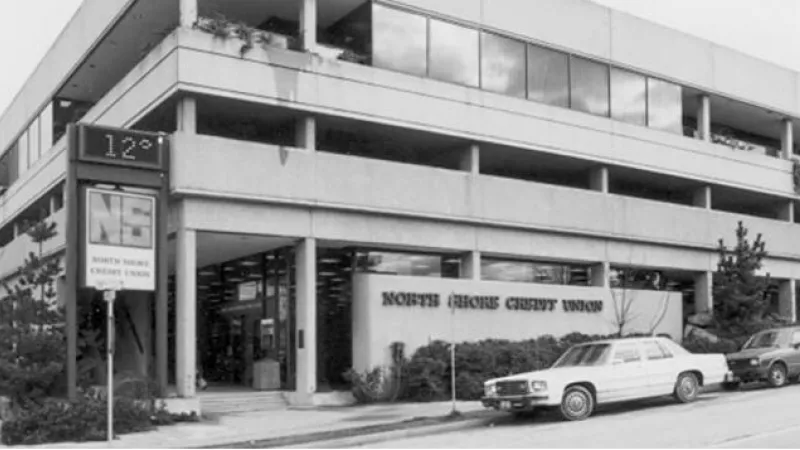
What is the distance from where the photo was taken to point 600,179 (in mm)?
31703

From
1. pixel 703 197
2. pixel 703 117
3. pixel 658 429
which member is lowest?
pixel 658 429

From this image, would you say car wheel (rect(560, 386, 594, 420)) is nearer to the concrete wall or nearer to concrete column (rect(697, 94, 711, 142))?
the concrete wall

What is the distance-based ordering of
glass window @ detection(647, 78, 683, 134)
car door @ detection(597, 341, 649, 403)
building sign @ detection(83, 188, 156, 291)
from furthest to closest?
glass window @ detection(647, 78, 683, 134) < building sign @ detection(83, 188, 156, 291) < car door @ detection(597, 341, 649, 403)

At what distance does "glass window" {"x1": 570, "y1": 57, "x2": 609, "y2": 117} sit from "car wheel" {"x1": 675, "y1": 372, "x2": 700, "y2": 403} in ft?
41.0

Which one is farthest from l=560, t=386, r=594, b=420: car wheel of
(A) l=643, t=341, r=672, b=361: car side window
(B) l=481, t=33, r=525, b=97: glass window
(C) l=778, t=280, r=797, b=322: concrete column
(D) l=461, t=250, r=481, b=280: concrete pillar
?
(C) l=778, t=280, r=797, b=322: concrete column

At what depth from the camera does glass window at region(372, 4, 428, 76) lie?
2600cm

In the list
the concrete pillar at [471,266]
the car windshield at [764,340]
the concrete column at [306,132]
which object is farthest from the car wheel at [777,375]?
the concrete column at [306,132]

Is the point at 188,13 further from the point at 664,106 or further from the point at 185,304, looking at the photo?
the point at 664,106

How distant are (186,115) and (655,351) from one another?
1187cm

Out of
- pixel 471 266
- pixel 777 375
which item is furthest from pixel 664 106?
pixel 777 375

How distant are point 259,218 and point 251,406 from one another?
177 inches

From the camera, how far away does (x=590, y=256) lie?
3088 cm

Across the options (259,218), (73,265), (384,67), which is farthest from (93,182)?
(384,67)

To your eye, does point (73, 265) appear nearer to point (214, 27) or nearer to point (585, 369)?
point (214, 27)
